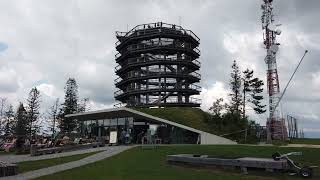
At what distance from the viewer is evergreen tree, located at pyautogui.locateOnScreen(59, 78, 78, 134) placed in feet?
284

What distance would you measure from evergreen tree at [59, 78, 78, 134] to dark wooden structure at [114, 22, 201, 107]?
21495 mm

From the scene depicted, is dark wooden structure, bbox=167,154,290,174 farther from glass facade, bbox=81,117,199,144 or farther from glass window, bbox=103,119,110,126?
glass window, bbox=103,119,110,126

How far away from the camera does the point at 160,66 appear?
65.1 m

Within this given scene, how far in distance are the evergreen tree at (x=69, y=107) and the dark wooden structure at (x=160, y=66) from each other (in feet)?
70.5

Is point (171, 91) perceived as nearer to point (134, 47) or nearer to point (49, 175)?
point (134, 47)

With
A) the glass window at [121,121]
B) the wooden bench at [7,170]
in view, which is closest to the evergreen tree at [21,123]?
the glass window at [121,121]

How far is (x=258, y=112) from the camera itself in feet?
268

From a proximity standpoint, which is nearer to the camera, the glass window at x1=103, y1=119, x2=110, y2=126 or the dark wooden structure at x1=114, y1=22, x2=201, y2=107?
the glass window at x1=103, y1=119, x2=110, y2=126

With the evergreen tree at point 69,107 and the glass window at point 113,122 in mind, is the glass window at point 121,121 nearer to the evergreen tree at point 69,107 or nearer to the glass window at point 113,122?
the glass window at point 113,122

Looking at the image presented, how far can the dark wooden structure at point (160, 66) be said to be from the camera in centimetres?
6431

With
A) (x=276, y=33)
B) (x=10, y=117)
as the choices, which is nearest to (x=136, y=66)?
(x=276, y=33)

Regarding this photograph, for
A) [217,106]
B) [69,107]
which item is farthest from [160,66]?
[69,107]

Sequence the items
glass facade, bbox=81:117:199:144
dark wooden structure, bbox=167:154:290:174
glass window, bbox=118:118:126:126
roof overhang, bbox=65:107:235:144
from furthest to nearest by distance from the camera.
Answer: glass window, bbox=118:118:126:126, glass facade, bbox=81:117:199:144, roof overhang, bbox=65:107:235:144, dark wooden structure, bbox=167:154:290:174

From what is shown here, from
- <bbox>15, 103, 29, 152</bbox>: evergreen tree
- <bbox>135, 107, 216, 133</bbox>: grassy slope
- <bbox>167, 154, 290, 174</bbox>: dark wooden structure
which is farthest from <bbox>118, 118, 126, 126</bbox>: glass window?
<bbox>15, 103, 29, 152</bbox>: evergreen tree
